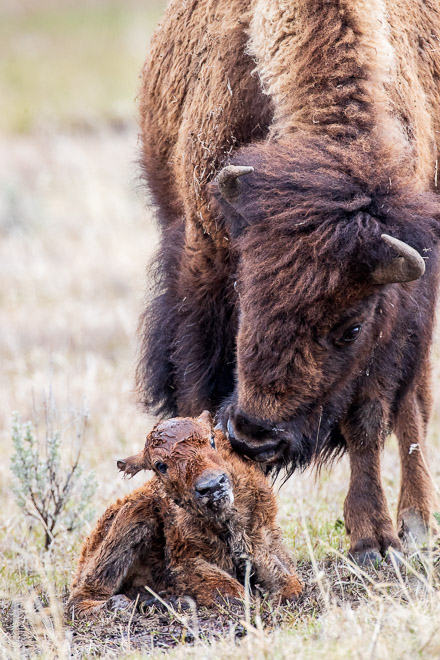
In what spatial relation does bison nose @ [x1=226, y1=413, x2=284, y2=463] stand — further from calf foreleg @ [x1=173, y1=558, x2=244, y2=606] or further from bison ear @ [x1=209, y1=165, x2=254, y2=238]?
bison ear @ [x1=209, y1=165, x2=254, y2=238]

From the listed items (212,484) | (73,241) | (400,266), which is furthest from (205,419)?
(73,241)

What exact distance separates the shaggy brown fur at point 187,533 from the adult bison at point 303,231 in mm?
183

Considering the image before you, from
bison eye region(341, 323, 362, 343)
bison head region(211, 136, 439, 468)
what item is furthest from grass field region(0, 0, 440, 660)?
bison eye region(341, 323, 362, 343)

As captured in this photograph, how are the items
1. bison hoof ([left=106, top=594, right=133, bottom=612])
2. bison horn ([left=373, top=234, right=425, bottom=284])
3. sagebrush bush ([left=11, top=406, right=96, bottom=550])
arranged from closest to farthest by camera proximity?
bison horn ([left=373, top=234, right=425, bottom=284]), bison hoof ([left=106, top=594, right=133, bottom=612]), sagebrush bush ([left=11, top=406, right=96, bottom=550])

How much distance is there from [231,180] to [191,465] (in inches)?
47.8

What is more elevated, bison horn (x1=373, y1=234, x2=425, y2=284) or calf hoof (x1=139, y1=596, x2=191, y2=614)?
bison horn (x1=373, y1=234, x2=425, y2=284)

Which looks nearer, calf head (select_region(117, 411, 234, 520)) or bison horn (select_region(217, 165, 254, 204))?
calf head (select_region(117, 411, 234, 520))

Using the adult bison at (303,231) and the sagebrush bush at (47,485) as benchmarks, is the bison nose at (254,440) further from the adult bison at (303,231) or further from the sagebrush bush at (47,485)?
the sagebrush bush at (47,485)

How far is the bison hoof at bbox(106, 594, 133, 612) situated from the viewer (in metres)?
4.27

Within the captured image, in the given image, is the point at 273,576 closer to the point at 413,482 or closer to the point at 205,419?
the point at 205,419

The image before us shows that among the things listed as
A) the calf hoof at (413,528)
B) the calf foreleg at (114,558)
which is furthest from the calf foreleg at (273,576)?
the calf hoof at (413,528)

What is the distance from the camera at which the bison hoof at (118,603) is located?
4270mm

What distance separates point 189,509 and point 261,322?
87cm

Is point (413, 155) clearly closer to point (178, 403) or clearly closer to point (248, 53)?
point (248, 53)
